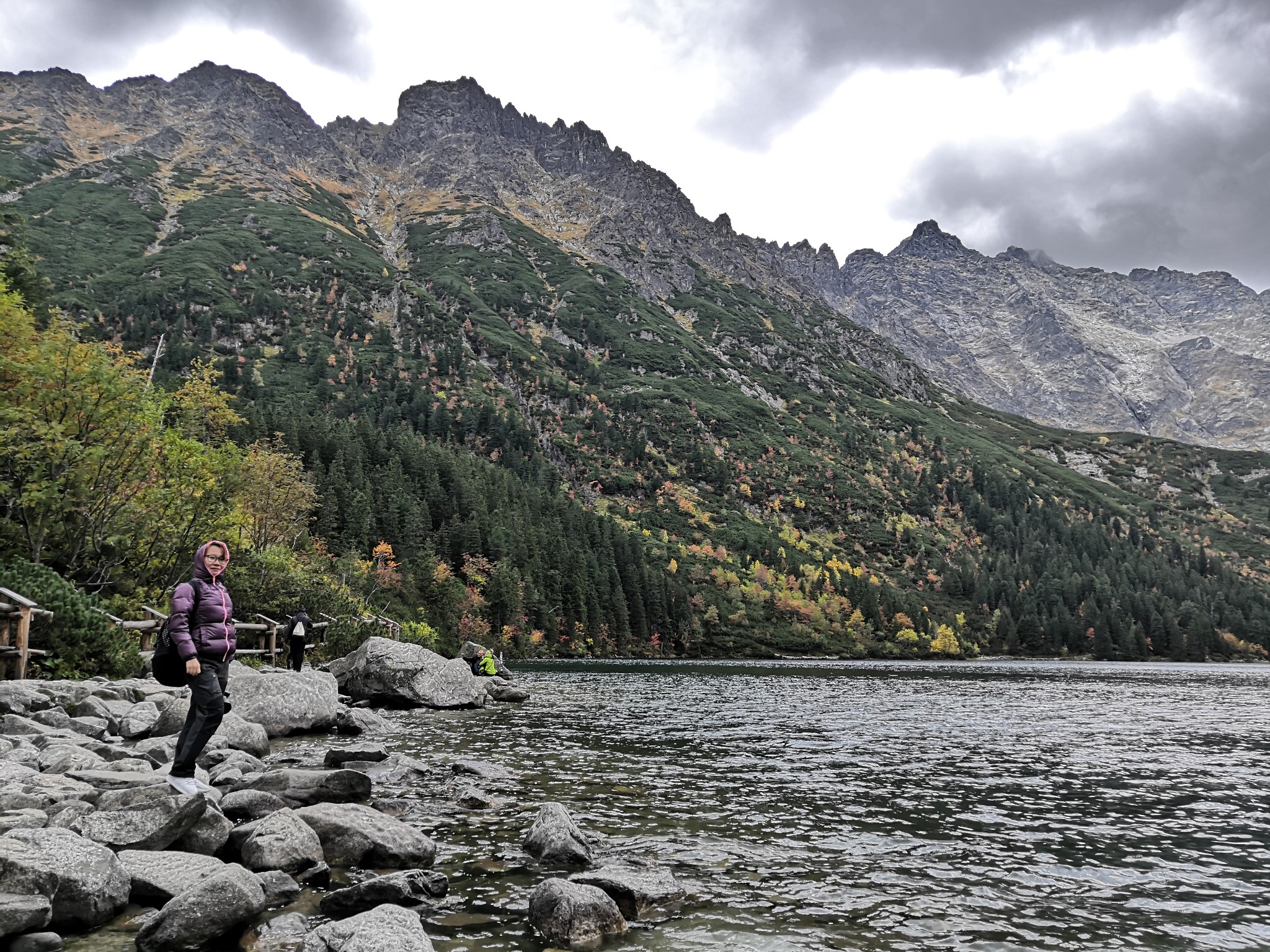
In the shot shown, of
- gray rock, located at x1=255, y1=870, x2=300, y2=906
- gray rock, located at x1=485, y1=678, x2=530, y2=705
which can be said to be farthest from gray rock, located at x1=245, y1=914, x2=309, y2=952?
gray rock, located at x1=485, y1=678, x2=530, y2=705

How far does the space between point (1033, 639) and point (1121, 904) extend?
21201cm

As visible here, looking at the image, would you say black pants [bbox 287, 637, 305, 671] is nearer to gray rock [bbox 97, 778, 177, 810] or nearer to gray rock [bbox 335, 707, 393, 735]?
gray rock [bbox 335, 707, 393, 735]

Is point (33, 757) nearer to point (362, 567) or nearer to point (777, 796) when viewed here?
point (777, 796)

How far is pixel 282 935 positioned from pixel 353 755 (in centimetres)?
1223

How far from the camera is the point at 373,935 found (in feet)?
27.2

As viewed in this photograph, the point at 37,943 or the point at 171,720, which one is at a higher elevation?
the point at 37,943

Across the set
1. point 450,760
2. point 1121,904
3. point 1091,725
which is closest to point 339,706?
point 450,760

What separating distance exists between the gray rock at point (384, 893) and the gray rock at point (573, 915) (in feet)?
5.77

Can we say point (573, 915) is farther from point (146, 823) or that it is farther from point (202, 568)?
point (202, 568)

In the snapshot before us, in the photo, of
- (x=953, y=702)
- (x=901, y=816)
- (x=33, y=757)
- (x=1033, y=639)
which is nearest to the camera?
(x=33, y=757)

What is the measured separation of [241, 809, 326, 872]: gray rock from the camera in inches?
452

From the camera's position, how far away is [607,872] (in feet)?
38.4

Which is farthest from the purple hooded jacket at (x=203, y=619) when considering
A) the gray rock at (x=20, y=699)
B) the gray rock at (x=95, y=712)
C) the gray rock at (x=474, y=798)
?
the gray rock at (x=20, y=699)

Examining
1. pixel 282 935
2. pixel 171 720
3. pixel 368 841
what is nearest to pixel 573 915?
pixel 282 935
